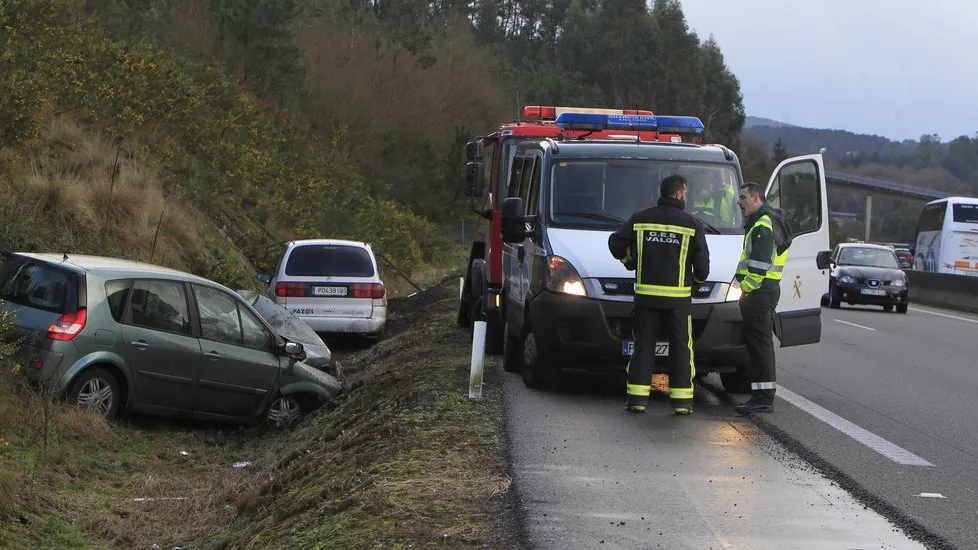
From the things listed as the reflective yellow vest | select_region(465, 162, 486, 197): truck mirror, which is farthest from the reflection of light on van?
the reflective yellow vest

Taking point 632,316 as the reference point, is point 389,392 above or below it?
below

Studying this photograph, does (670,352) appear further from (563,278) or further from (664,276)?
(563,278)

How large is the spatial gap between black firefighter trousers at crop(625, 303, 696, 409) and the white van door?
1.85 metres

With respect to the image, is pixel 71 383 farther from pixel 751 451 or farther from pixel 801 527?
pixel 801 527

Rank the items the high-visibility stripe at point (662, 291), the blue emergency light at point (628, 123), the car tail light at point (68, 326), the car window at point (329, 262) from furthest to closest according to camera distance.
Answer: the car window at point (329, 262)
the blue emergency light at point (628, 123)
the car tail light at point (68, 326)
the high-visibility stripe at point (662, 291)

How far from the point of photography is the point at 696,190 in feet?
39.3

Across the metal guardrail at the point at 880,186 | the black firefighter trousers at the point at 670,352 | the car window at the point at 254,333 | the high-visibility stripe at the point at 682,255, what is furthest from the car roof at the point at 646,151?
the metal guardrail at the point at 880,186

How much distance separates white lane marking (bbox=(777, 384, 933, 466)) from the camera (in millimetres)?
8968

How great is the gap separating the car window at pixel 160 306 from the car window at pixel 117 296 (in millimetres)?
79

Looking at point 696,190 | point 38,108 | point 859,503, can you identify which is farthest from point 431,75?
point 859,503

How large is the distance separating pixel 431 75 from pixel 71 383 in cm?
5982

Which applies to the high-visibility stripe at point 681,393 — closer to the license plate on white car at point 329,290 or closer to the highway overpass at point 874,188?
the license plate on white car at point 329,290

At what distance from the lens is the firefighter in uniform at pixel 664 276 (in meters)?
10.1

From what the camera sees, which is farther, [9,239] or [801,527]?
[9,239]
